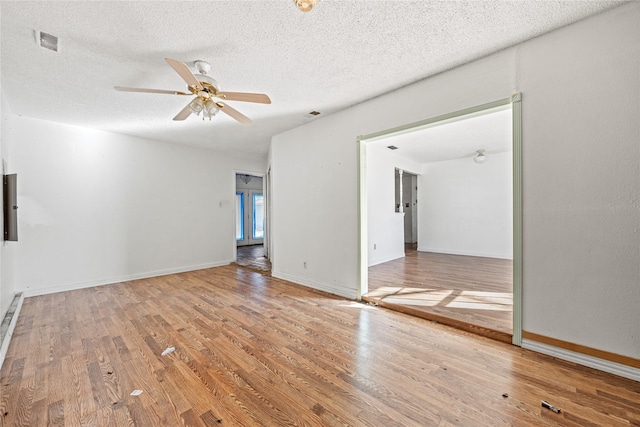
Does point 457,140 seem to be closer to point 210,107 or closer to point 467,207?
point 467,207

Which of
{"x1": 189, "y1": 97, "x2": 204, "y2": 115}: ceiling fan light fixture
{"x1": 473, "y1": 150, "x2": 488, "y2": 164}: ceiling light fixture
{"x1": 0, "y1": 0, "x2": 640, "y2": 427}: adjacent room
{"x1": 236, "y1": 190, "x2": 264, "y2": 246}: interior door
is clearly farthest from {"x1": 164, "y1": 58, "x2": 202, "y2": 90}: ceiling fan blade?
{"x1": 236, "y1": 190, "x2": 264, "y2": 246}: interior door

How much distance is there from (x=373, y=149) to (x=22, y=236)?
592cm

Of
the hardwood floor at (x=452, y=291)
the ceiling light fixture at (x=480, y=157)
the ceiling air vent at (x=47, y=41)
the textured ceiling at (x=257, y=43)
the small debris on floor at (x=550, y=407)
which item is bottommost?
the small debris on floor at (x=550, y=407)

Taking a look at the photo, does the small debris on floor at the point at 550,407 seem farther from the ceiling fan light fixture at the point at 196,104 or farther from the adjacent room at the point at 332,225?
the ceiling fan light fixture at the point at 196,104

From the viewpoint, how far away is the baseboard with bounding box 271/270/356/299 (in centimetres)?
352

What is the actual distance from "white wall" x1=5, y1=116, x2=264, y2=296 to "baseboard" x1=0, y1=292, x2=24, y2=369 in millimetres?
450

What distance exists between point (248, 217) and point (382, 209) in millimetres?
5173

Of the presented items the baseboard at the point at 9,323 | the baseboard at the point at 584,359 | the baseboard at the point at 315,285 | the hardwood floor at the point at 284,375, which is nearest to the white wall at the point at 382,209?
the baseboard at the point at 315,285

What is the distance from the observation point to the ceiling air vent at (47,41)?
1.98 meters

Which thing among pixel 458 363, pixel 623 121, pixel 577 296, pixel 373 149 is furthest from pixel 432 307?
pixel 373 149

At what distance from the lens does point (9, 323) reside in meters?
2.65

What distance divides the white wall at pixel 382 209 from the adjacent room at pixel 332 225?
1.66m

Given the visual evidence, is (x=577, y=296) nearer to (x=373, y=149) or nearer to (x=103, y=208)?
(x=373, y=149)

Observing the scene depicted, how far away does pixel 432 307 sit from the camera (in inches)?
118
